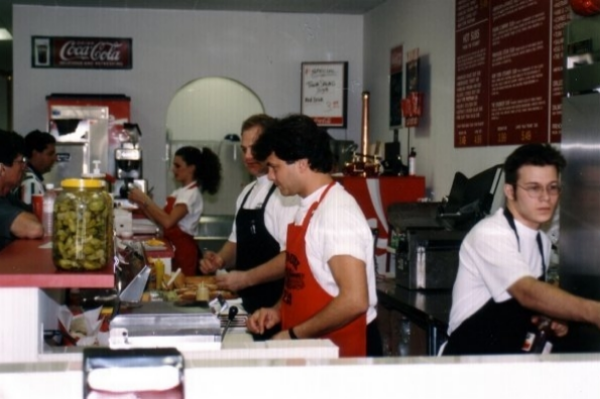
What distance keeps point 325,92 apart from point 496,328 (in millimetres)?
3987

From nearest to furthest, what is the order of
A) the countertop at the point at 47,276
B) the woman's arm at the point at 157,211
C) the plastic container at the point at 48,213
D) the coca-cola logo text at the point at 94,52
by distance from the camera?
the countertop at the point at 47,276 < the plastic container at the point at 48,213 < the woman's arm at the point at 157,211 < the coca-cola logo text at the point at 94,52

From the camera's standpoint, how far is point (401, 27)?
366cm

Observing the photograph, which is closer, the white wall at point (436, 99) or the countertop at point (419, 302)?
the countertop at point (419, 302)

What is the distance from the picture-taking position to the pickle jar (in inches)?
44.0

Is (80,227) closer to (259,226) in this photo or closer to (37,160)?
(259,226)

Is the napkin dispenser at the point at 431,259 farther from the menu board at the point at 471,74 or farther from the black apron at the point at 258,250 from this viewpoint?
the black apron at the point at 258,250

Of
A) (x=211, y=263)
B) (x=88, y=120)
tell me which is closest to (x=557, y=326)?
A: (x=211, y=263)

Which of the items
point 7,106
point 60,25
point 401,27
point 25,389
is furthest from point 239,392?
point 7,106

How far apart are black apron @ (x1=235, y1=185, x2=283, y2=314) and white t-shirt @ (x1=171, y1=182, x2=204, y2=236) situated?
1.21 m

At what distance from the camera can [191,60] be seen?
5223 millimetres

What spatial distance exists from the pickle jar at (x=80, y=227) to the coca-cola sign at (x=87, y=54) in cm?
375

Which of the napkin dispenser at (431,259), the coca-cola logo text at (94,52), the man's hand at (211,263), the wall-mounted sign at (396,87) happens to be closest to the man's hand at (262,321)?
the man's hand at (211,263)

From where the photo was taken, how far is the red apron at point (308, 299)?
5.23ft

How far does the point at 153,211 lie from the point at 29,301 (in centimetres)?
227
